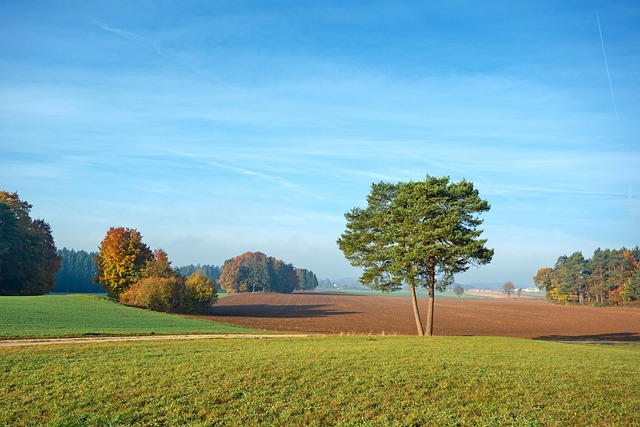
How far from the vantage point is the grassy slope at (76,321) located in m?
32.0

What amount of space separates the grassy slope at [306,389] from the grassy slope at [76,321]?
12192 mm

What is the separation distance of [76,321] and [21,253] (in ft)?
151

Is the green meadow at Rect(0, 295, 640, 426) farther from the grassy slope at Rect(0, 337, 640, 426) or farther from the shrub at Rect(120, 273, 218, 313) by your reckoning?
the shrub at Rect(120, 273, 218, 313)

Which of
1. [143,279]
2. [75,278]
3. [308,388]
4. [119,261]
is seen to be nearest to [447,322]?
[143,279]

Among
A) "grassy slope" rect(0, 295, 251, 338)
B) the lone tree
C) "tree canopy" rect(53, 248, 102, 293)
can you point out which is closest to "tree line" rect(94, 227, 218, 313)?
"grassy slope" rect(0, 295, 251, 338)

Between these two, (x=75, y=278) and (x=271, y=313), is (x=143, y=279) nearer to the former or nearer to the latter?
(x=271, y=313)

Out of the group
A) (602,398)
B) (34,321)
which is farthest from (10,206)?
(602,398)

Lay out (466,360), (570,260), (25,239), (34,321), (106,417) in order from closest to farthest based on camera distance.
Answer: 1. (106,417)
2. (466,360)
3. (34,321)
4. (25,239)
5. (570,260)

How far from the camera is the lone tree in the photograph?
36.4m

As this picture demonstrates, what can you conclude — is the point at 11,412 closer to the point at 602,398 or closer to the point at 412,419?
the point at 412,419

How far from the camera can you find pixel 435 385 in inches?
579

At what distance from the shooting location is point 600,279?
448ft

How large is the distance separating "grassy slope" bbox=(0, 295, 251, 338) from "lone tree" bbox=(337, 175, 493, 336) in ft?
47.7

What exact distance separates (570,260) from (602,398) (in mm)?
154461
